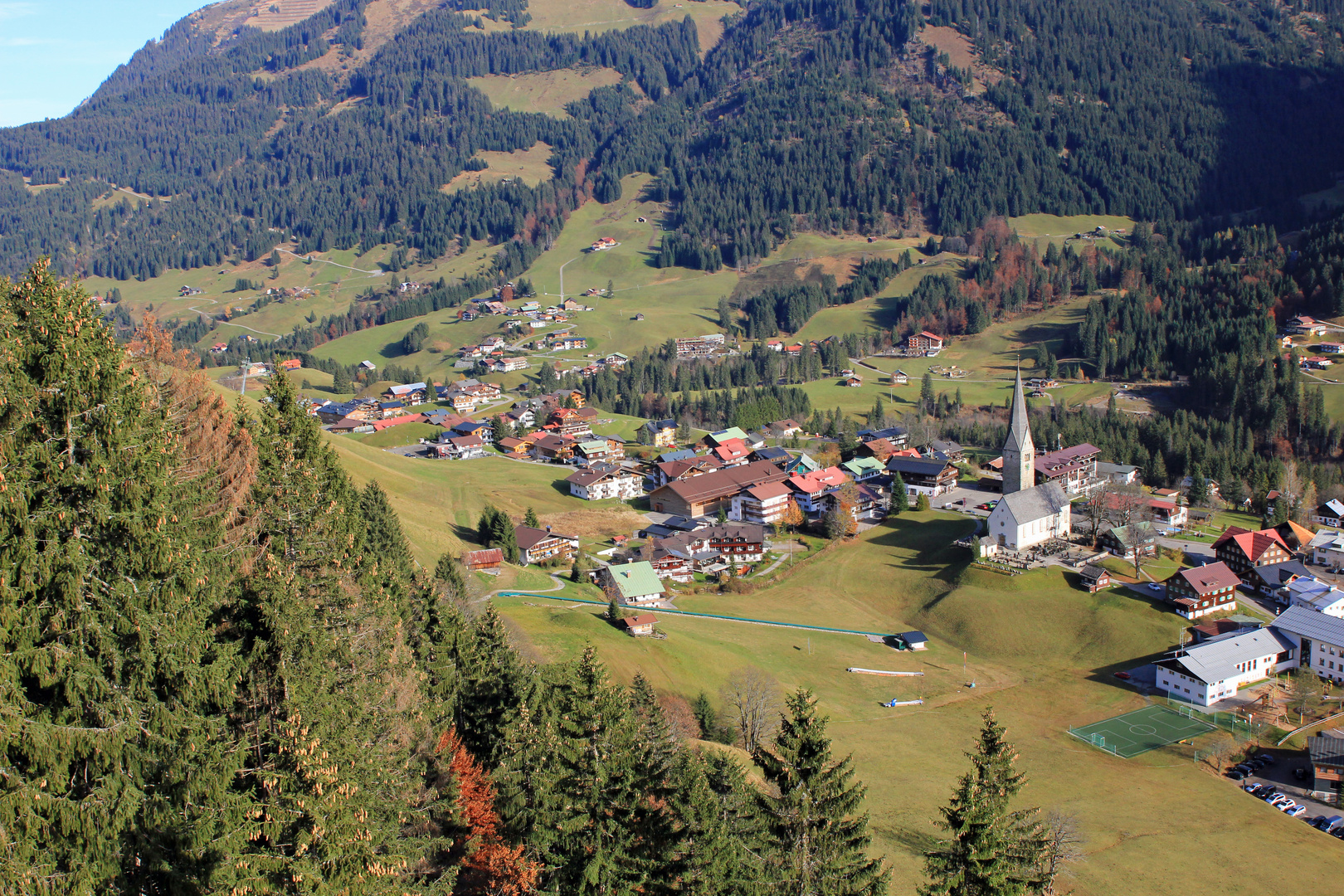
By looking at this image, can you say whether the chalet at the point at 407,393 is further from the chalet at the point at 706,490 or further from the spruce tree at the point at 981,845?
the spruce tree at the point at 981,845

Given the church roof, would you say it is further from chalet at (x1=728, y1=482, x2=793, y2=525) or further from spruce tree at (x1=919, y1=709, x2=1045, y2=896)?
spruce tree at (x1=919, y1=709, x2=1045, y2=896)

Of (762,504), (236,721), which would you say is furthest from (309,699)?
(762,504)

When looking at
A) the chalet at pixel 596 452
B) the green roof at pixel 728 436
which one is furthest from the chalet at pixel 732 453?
the chalet at pixel 596 452

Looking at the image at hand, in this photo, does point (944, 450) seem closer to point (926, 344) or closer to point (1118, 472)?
point (1118, 472)

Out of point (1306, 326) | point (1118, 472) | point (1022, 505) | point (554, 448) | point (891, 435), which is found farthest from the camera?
point (1306, 326)

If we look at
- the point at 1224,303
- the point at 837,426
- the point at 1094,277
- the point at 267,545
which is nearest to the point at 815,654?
the point at 267,545

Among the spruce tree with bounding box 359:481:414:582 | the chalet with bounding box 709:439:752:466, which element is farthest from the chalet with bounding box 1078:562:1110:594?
the chalet with bounding box 709:439:752:466

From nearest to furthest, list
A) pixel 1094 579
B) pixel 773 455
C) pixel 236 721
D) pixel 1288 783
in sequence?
pixel 236 721 → pixel 1288 783 → pixel 1094 579 → pixel 773 455
